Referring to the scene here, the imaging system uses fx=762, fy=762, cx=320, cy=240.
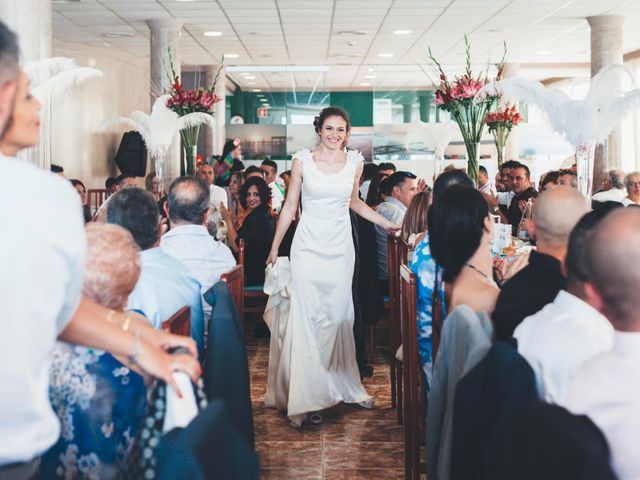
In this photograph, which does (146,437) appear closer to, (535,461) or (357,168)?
(535,461)

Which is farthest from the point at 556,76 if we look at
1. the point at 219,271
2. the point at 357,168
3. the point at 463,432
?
the point at 463,432

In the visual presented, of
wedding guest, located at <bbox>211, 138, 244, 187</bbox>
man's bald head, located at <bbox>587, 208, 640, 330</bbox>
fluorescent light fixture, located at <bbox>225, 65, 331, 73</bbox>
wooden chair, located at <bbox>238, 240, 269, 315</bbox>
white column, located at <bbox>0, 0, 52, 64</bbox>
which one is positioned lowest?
wooden chair, located at <bbox>238, 240, 269, 315</bbox>

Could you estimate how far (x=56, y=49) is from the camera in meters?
12.0

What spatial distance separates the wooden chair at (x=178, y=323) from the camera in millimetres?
1869

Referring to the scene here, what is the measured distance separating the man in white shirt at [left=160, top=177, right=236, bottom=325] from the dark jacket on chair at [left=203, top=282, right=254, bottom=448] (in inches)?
48.1

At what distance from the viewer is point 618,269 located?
1290 mm

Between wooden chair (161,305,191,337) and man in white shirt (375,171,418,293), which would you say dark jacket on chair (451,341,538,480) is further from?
man in white shirt (375,171,418,293)

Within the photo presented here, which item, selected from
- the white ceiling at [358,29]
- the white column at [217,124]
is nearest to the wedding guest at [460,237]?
the white ceiling at [358,29]

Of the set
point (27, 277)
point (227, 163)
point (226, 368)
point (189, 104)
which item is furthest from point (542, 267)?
point (227, 163)

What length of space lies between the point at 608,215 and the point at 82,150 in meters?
12.3

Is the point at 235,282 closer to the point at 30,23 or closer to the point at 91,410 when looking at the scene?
the point at 91,410

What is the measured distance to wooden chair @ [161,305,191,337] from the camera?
1.87 metres

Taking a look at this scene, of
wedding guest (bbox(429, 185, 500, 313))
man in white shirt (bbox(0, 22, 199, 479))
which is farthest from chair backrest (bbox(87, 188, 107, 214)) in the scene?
man in white shirt (bbox(0, 22, 199, 479))

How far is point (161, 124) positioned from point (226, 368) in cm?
490
